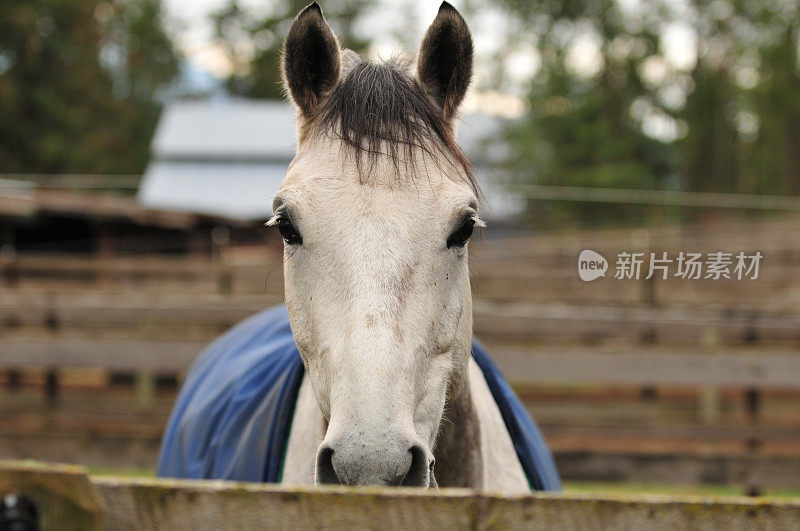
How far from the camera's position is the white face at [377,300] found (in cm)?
136

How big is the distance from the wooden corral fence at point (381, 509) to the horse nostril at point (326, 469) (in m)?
0.39

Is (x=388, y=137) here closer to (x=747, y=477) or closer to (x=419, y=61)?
(x=419, y=61)

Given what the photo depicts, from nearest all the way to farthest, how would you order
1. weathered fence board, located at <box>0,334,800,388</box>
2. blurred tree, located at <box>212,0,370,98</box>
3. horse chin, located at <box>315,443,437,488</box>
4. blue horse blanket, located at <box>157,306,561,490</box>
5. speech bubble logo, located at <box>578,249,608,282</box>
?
1. horse chin, located at <box>315,443,437,488</box>
2. blue horse blanket, located at <box>157,306,561,490</box>
3. speech bubble logo, located at <box>578,249,608,282</box>
4. weathered fence board, located at <box>0,334,800,388</box>
5. blurred tree, located at <box>212,0,370,98</box>

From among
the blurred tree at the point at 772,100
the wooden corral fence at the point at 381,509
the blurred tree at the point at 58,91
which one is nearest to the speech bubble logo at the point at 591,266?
the wooden corral fence at the point at 381,509

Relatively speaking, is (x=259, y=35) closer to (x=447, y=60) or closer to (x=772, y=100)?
(x=772, y=100)

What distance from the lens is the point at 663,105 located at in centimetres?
2373

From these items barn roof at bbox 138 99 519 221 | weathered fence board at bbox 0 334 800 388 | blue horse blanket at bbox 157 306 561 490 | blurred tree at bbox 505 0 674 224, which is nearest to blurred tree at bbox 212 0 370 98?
barn roof at bbox 138 99 519 221

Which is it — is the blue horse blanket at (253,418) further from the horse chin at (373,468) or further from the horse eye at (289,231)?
the horse chin at (373,468)

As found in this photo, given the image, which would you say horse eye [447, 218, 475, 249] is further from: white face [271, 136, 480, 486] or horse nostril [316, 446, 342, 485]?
horse nostril [316, 446, 342, 485]

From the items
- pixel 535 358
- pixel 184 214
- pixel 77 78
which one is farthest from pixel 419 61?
pixel 77 78

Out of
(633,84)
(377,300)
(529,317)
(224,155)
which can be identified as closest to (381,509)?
(377,300)

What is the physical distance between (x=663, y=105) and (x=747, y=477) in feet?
71.3

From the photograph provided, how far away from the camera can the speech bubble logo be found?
2324 mm

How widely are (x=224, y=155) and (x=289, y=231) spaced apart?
25.1 meters
